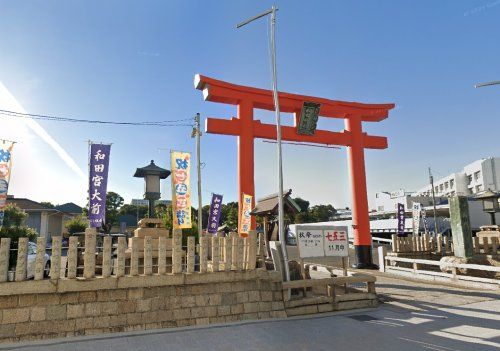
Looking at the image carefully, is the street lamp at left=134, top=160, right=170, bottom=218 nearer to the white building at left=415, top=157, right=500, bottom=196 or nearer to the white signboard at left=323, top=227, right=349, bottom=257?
the white signboard at left=323, top=227, right=349, bottom=257

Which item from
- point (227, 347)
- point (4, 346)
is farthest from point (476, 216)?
point (4, 346)

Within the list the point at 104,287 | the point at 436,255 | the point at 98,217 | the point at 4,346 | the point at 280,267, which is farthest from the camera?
the point at 436,255

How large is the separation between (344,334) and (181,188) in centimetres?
848

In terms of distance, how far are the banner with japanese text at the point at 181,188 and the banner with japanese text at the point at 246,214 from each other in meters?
2.15

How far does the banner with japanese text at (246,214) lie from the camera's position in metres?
13.2

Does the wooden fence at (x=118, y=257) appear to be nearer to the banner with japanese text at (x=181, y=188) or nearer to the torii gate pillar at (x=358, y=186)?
Answer: the banner with japanese text at (x=181, y=188)

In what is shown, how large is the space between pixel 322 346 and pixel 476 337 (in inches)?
114

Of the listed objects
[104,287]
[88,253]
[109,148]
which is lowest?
[104,287]

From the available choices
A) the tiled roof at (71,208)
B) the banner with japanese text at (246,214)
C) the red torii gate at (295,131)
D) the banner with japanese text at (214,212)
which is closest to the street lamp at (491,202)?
the red torii gate at (295,131)

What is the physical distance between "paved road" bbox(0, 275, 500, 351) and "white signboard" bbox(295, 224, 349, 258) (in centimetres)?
161

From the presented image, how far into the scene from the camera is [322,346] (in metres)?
5.68

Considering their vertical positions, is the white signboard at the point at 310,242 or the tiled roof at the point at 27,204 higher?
the tiled roof at the point at 27,204

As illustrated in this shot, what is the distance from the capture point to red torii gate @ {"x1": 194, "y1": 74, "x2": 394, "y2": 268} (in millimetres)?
13273

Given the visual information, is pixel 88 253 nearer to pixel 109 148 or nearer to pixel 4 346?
pixel 4 346
